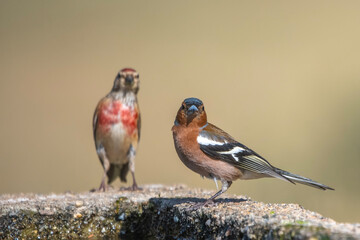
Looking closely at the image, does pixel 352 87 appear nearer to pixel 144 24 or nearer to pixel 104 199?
pixel 144 24

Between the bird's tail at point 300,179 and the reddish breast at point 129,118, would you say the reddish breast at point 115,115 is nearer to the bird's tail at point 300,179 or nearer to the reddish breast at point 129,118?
the reddish breast at point 129,118

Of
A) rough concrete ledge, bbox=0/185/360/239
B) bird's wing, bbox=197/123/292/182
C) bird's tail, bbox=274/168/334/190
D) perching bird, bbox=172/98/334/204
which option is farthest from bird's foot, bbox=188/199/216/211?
bird's tail, bbox=274/168/334/190

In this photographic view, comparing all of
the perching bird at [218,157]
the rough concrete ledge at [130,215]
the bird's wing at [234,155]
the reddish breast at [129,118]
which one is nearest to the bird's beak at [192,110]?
the perching bird at [218,157]

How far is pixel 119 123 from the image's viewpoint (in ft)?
27.9

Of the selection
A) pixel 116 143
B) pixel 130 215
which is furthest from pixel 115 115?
pixel 130 215

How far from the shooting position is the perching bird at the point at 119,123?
850cm

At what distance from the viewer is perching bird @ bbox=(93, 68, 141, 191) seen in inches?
335

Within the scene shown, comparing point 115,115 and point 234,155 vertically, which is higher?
point 115,115

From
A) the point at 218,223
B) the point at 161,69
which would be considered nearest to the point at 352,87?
the point at 161,69

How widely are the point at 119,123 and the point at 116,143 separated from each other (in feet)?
0.89

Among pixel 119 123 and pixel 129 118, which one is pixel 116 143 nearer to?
pixel 119 123

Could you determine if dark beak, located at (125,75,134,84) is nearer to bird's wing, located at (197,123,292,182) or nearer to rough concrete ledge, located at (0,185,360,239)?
rough concrete ledge, located at (0,185,360,239)

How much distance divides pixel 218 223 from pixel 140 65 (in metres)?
9.73

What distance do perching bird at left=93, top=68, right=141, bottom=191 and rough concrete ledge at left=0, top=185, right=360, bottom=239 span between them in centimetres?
209
